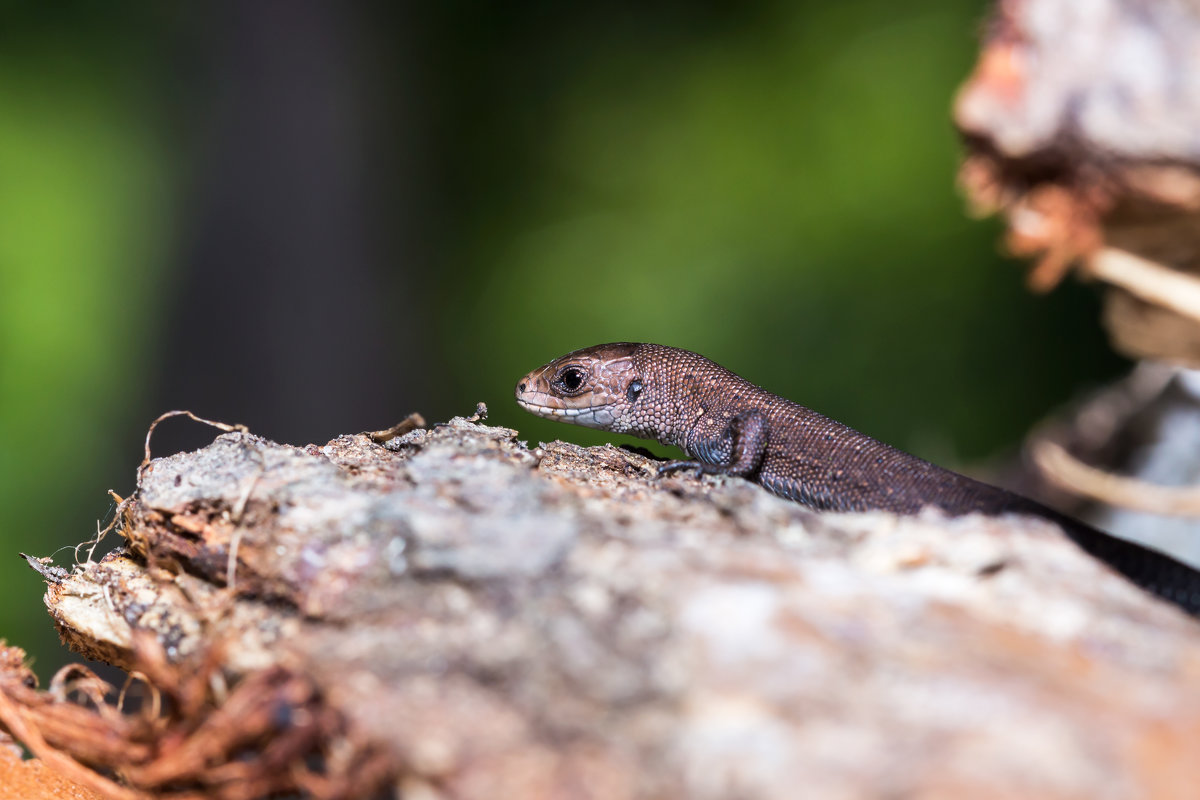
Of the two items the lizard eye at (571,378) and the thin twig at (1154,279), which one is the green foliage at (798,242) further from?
the thin twig at (1154,279)

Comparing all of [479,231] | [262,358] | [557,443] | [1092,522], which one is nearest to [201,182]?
[262,358]

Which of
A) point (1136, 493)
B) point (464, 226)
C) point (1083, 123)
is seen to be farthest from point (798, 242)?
point (1083, 123)

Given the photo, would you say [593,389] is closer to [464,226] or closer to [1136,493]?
[1136,493]

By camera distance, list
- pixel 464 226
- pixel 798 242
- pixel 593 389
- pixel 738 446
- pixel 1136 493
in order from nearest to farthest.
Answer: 1. pixel 1136 493
2. pixel 738 446
3. pixel 593 389
4. pixel 798 242
5. pixel 464 226

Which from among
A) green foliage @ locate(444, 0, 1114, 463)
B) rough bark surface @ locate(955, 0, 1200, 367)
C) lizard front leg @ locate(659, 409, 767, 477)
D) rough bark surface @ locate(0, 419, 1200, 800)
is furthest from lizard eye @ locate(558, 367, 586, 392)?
green foliage @ locate(444, 0, 1114, 463)

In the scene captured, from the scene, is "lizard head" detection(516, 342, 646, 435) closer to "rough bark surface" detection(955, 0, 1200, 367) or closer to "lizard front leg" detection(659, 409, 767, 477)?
"lizard front leg" detection(659, 409, 767, 477)

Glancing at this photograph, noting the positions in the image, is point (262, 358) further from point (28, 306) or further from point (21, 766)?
point (21, 766)

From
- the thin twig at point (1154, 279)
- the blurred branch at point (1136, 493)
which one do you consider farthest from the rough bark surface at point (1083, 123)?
the blurred branch at point (1136, 493)
